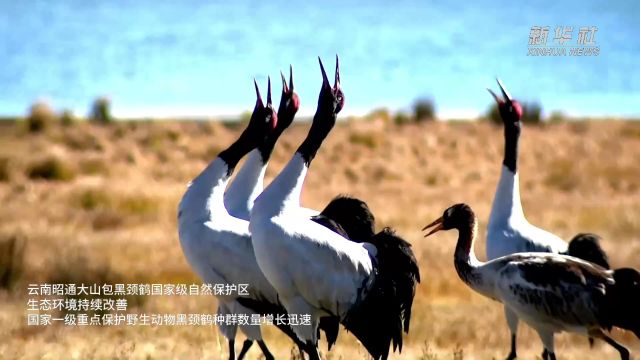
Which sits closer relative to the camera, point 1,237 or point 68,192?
point 1,237

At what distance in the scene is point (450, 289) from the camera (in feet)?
52.7

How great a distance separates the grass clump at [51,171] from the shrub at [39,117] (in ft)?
48.1

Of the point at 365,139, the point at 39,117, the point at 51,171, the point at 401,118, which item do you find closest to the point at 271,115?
the point at 51,171

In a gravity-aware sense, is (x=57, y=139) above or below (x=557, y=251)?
above

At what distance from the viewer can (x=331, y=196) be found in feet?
95.9

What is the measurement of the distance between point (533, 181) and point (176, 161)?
13.1 meters

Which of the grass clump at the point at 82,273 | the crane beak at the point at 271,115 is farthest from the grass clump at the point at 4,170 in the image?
the crane beak at the point at 271,115

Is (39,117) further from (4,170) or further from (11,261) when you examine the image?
(11,261)

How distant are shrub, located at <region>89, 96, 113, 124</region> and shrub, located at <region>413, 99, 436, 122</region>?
621 inches

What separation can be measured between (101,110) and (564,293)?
4874 centimetres

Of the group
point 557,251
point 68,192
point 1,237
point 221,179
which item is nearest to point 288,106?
point 221,179

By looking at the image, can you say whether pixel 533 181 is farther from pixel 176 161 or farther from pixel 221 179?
pixel 221 179

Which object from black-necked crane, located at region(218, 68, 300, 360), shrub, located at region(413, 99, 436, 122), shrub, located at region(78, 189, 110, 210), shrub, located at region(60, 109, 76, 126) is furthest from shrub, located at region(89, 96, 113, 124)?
black-necked crane, located at region(218, 68, 300, 360)

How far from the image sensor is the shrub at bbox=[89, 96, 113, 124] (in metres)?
54.7
